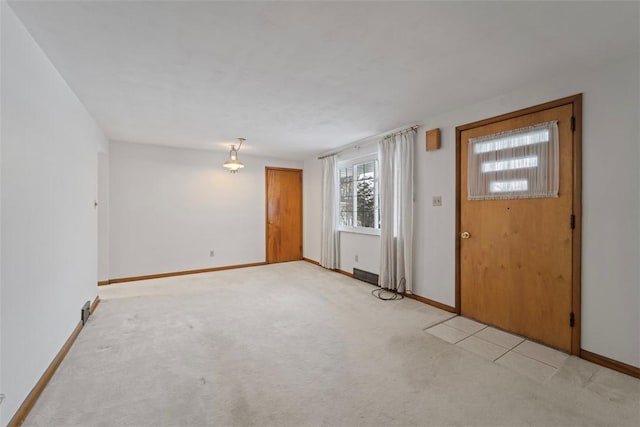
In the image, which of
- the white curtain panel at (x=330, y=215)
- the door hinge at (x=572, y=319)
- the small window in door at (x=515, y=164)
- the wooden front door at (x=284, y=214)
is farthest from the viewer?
the wooden front door at (x=284, y=214)

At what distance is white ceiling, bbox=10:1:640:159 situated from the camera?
5.47ft

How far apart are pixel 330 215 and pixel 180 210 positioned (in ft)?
9.27

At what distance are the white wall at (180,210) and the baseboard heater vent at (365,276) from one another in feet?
7.40

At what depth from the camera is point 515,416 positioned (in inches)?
67.9

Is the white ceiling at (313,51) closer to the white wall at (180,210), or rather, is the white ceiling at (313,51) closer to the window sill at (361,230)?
the white wall at (180,210)

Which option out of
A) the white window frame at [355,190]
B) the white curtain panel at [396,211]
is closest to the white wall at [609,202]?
the white curtain panel at [396,211]

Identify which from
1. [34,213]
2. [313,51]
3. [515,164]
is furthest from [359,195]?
[34,213]

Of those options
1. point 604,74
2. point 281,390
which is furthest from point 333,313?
point 604,74

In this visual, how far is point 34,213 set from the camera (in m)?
1.92

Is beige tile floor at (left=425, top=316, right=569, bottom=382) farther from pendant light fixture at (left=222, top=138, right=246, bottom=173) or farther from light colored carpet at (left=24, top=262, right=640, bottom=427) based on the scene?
pendant light fixture at (left=222, top=138, right=246, bottom=173)

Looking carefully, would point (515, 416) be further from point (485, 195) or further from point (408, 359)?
point (485, 195)

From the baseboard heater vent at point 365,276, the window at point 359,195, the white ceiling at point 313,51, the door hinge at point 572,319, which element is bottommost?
the baseboard heater vent at point 365,276

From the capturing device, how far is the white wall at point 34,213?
5.29 feet

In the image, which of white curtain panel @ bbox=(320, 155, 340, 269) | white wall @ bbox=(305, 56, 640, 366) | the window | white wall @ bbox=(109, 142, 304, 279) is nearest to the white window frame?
the window
